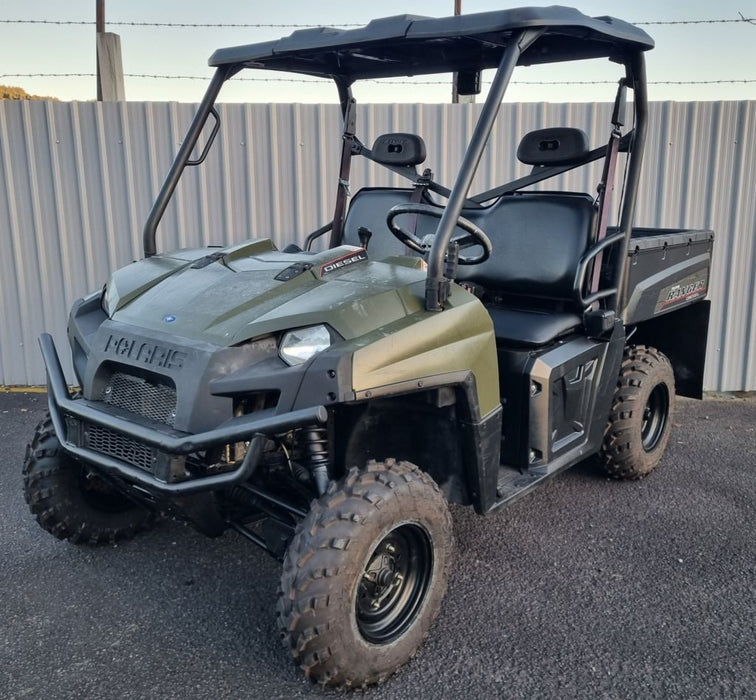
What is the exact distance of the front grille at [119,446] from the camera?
2447mm

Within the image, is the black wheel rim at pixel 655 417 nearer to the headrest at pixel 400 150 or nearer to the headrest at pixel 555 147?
the headrest at pixel 555 147

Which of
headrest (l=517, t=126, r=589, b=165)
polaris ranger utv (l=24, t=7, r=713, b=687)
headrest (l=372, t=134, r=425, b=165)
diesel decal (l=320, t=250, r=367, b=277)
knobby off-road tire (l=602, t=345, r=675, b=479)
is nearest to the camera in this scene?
polaris ranger utv (l=24, t=7, r=713, b=687)

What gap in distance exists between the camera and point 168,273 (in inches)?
116

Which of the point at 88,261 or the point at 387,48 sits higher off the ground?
the point at 387,48

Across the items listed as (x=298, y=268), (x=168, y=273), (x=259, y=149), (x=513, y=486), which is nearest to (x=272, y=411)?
(x=298, y=268)

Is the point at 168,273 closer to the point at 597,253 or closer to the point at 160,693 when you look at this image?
the point at 160,693

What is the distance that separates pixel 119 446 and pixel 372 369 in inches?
36.1

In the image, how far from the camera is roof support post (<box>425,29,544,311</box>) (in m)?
2.49

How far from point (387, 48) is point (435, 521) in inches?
82.3

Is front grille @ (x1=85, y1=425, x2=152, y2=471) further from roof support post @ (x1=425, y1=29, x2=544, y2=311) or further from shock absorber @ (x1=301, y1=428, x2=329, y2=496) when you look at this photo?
roof support post @ (x1=425, y1=29, x2=544, y2=311)

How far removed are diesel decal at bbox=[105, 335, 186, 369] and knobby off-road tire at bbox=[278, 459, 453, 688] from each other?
0.65 meters

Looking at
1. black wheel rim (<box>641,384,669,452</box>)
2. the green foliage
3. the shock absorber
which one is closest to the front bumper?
the shock absorber

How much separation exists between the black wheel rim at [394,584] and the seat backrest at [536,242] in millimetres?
1420

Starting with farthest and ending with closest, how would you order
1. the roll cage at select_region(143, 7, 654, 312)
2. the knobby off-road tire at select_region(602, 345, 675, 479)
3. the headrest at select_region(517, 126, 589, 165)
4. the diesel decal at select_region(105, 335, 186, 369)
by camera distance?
the knobby off-road tire at select_region(602, 345, 675, 479) → the headrest at select_region(517, 126, 589, 165) → the roll cage at select_region(143, 7, 654, 312) → the diesel decal at select_region(105, 335, 186, 369)
